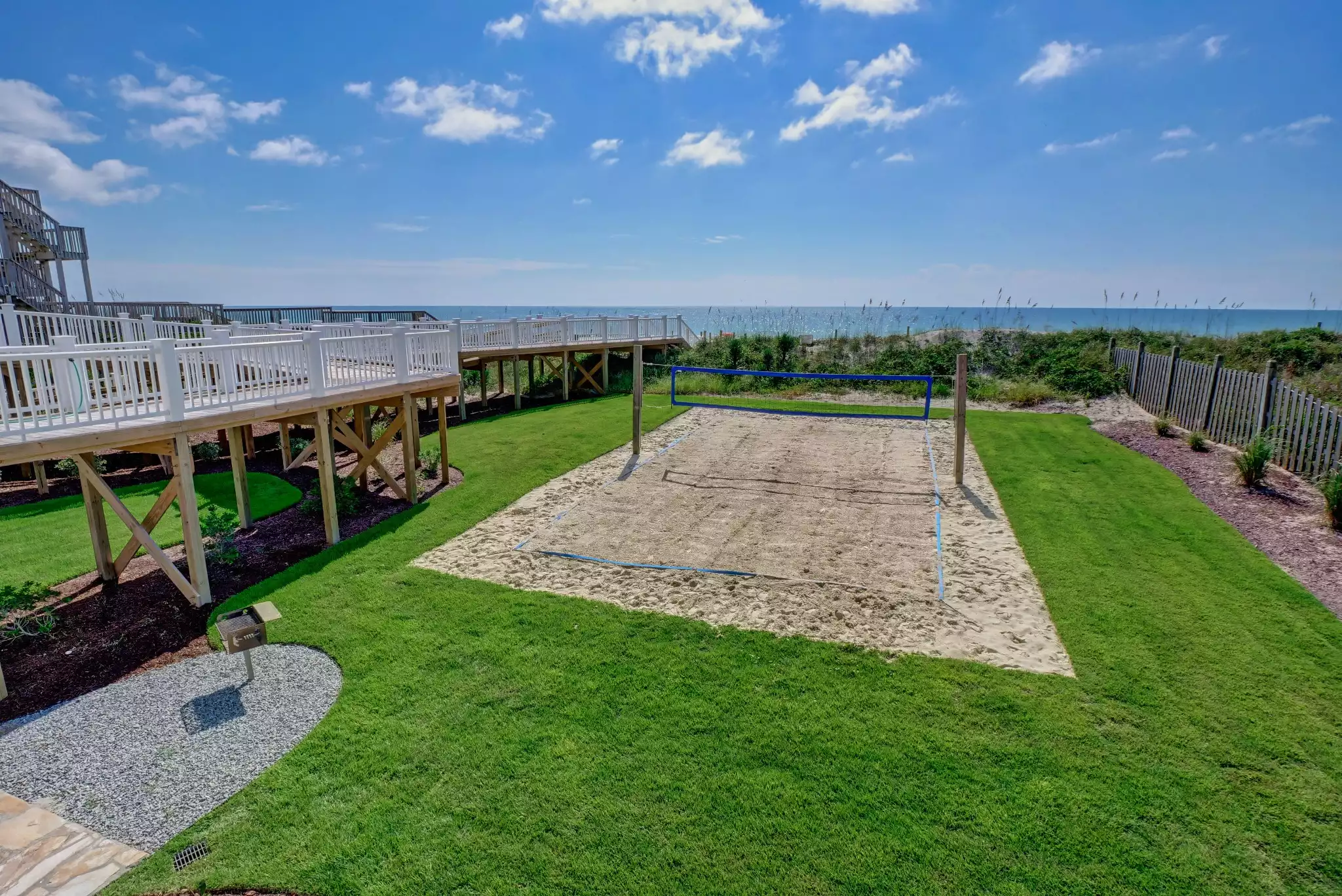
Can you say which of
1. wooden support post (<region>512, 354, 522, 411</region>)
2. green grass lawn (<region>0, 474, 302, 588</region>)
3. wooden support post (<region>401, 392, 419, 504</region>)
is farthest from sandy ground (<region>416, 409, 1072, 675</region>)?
wooden support post (<region>512, 354, 522, 411</region>)

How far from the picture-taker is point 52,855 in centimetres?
379

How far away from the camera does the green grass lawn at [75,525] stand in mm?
8195

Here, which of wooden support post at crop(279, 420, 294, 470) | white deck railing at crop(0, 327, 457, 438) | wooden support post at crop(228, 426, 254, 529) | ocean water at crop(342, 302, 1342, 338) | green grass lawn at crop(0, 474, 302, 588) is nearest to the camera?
white deck railing at crop(0, 327, 457, 438)

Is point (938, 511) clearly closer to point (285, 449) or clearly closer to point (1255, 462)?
point (1255, 462)

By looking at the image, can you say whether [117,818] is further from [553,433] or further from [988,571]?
[553,433]

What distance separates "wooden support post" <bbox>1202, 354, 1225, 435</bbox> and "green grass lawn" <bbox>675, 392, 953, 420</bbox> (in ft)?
16.6

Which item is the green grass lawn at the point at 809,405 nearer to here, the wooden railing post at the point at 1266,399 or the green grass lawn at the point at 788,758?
the wooden railing post at the point at 1266,399

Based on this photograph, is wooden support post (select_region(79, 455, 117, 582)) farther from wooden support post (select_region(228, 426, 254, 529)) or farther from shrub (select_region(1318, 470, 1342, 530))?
shrub (select_region(1318, 470, 1342, 530))

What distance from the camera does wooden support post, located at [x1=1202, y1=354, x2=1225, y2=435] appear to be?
12.5 m

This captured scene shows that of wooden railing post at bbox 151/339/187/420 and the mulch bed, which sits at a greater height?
wooden railing post at bbox 151/339/187/420

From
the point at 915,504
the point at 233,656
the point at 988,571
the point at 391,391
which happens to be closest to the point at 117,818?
the point at 233,656

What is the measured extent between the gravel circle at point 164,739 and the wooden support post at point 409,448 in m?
4.64

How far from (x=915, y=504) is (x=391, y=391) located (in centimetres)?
821

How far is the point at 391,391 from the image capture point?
32.9 ft
